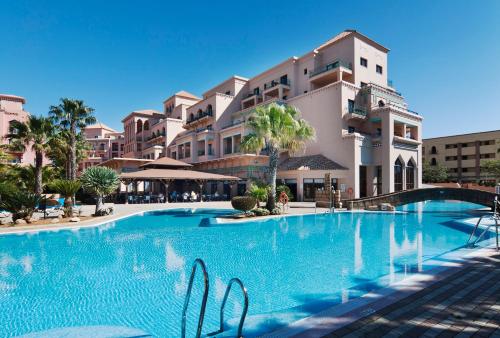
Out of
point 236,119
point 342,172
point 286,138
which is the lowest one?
point 342,172

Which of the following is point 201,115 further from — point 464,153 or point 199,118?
point 464,153

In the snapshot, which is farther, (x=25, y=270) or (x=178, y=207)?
(x=178, y=207)

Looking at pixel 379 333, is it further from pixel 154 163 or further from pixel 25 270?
pixel 154 163

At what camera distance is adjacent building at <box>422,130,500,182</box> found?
194 feet

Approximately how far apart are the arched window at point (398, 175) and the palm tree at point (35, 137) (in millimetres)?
35325

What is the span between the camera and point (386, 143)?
29750mm

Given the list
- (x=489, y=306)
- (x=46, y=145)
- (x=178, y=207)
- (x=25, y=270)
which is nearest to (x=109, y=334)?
(x=25, y=270)

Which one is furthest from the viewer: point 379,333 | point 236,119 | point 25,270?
point 236,119

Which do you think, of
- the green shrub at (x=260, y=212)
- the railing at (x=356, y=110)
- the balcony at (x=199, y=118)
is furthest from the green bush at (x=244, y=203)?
the balcony at (x=199, y=118)

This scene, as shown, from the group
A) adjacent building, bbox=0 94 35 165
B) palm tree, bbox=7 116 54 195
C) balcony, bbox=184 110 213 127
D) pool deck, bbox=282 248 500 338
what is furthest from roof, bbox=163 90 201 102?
pool deck, bbox=282 248 500 338

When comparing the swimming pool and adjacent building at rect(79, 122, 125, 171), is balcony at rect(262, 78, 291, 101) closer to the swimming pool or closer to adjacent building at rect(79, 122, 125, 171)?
the swimming pool

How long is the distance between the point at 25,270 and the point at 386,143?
30547mm

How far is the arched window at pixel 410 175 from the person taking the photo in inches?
1305

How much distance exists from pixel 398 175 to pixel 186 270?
3056cm
